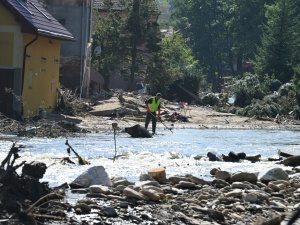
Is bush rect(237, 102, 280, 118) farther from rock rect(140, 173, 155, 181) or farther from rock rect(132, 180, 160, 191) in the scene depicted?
rock rect(132, 180, 160, 191)

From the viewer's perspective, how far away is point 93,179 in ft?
54.7

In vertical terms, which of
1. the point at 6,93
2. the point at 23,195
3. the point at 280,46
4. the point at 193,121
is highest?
the point at 280,46

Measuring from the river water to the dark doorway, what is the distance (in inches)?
173

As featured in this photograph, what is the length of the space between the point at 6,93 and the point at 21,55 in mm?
1657

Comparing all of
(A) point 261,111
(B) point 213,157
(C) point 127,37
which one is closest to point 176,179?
(B) point 213,157

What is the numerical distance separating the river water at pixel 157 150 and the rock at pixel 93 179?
0.68 m

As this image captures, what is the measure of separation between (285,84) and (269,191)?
4080 cm

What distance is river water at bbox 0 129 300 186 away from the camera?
67.1 ft

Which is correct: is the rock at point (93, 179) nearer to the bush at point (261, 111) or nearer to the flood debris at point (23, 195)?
the flood debris at point (23, 195)

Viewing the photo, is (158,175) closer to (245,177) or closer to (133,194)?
(245,177)

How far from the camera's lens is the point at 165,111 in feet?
151

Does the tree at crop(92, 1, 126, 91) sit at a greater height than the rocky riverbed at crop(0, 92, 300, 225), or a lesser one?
greater

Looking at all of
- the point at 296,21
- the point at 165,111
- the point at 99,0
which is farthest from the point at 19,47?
the point at 296,21

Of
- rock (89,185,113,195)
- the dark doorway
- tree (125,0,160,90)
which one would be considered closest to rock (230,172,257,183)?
rock (89,185,113,195)
